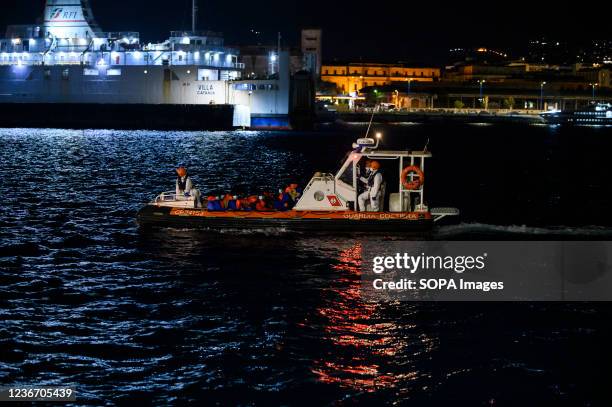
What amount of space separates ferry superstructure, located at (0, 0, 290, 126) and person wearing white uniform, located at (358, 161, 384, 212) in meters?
76.2

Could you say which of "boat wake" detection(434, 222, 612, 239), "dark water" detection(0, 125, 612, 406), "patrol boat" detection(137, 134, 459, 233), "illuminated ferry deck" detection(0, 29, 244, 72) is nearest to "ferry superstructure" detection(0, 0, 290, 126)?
"illuminated ferry deck" detection(0, 29, 244, 72)

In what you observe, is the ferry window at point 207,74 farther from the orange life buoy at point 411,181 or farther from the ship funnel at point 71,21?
the orange life buoy at point 411,181

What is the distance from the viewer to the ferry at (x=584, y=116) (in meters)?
161

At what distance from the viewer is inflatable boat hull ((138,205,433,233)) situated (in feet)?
82.2

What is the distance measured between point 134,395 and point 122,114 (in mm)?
96447

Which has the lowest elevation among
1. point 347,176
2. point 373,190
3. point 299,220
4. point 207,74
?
point 299,220

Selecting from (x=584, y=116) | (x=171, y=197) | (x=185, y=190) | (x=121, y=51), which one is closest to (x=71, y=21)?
(x=121, y=51)

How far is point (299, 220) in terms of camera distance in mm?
25578

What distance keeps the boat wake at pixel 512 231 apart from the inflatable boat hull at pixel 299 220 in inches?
43.7

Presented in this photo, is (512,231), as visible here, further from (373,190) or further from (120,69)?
(120,69)

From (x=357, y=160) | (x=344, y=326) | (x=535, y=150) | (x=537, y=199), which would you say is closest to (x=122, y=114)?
(x=535, y=150)

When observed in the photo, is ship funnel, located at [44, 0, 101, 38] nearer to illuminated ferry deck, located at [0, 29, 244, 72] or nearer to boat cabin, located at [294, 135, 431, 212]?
illuminated ferry deck, located at [0, 29, 244, 72]

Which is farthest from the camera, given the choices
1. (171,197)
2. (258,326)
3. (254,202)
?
(171,197)

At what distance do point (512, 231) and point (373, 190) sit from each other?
176 inches
